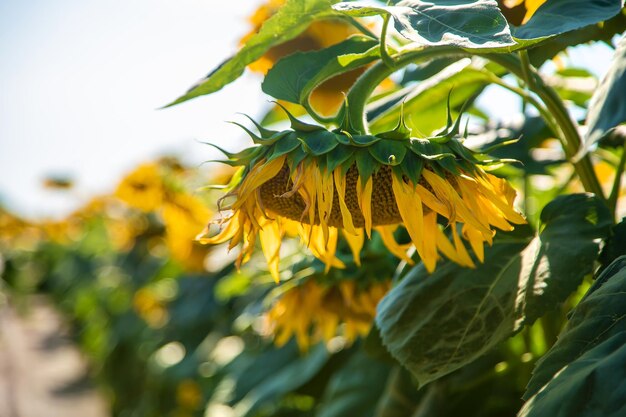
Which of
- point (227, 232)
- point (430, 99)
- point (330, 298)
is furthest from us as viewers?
point (330, 298)

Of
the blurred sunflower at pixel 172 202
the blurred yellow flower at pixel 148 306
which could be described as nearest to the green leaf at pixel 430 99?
the blurred sunflower at pixel 172 202

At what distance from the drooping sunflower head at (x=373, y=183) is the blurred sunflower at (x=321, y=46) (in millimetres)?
559

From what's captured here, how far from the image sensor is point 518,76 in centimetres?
57

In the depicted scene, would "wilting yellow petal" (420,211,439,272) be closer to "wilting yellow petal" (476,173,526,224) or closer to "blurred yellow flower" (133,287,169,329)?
"wilting yellow petal" (476,173,526,224)

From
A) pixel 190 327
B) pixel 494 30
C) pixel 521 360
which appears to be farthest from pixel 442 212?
pixel 190 327

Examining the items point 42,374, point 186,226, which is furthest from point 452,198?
point 42,374

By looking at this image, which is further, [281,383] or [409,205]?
[281,383]

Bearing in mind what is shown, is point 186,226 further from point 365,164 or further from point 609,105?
point 609,105

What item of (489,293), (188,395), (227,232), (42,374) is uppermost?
(227,232)

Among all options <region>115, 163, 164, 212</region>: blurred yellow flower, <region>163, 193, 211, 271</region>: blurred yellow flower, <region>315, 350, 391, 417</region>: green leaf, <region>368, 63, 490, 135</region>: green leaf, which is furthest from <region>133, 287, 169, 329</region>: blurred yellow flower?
<region>368, 63, 490, 135</region>: green leaf

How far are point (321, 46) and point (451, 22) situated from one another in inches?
29.8

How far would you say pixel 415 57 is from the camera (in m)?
0.52

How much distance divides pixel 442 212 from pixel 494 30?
135 mm

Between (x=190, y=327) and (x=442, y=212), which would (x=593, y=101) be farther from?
(x=190, y=327)
